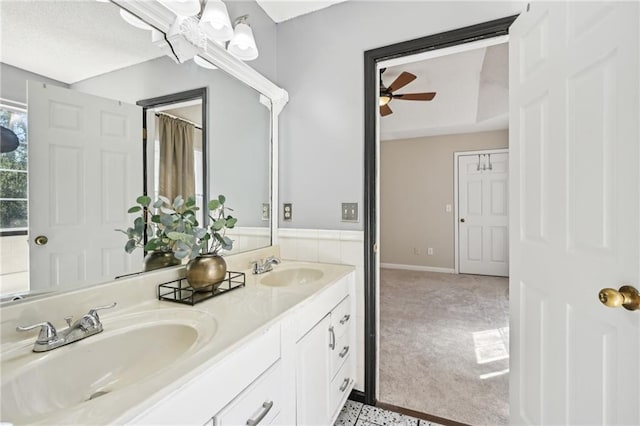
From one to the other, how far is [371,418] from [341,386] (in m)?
0.27

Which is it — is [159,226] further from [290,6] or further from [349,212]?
[290,6]

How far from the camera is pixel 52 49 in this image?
3.05 ft

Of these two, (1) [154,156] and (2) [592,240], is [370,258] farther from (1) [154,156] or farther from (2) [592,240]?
(1) [154,156]

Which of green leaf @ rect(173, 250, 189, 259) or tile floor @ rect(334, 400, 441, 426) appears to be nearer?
green leaf @ rect(173, 250, 189, 259)

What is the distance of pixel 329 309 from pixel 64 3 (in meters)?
1.52

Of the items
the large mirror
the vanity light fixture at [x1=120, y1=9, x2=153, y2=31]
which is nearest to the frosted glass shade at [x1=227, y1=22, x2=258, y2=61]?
the large mirror

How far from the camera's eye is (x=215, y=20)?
135 cm

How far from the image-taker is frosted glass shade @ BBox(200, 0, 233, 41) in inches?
52.6

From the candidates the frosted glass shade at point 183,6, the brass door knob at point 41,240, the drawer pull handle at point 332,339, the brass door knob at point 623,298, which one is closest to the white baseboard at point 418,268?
the drawer pull handle at point 332,339

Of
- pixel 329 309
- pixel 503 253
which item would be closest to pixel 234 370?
pixel 329 309

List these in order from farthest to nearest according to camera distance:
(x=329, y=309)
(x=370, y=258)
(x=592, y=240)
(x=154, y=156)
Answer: (x=370, y=258)
(x=329, y=309)
(x=154, y=156)
(x=592, y=240)

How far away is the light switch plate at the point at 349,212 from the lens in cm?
185

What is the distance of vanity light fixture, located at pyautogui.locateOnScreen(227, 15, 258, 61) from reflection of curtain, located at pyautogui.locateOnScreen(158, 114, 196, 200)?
508mm

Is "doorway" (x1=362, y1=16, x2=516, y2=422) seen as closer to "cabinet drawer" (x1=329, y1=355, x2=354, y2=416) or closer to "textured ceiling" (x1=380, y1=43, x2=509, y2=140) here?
"cabinet drawer" (x1=329, y1=355, x2=354, y2=416)
